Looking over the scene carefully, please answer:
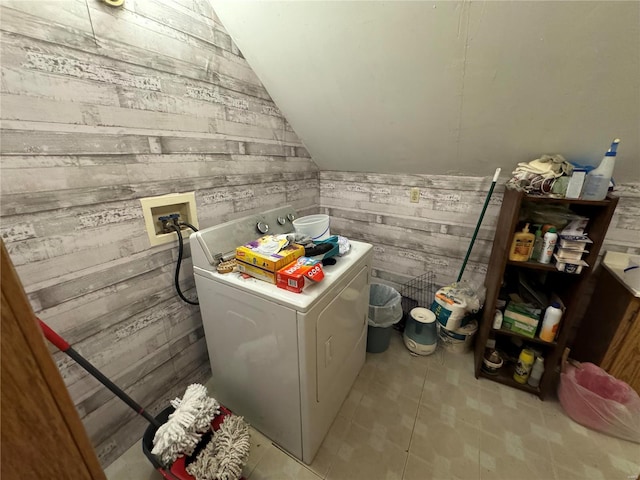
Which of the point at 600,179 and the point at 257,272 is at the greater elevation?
the point at 600,179

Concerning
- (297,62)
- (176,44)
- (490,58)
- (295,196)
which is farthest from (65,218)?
(490,58)

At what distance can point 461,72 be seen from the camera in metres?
1.15

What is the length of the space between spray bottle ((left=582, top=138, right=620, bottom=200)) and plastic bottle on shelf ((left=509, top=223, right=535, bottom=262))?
0.88 feet

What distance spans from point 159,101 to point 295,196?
3.54 feet

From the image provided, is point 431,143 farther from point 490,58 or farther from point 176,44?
point 176,44

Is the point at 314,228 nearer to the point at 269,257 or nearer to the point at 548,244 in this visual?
the point at 269,257

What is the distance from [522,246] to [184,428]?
5.90 feet

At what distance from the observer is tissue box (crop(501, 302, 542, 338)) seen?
4.88 feet

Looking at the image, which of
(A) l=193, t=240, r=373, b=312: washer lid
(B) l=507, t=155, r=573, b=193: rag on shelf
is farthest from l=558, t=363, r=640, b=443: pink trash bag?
(A) l=193, t=240, r=373, b=312: washer lid

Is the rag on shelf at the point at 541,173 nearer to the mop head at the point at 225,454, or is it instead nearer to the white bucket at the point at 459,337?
the white bucket at the point at 459,337

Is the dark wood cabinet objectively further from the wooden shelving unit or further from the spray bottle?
the spray bottle

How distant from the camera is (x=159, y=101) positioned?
112 centimetres

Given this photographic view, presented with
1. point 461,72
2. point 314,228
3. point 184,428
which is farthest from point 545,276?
point 184,428

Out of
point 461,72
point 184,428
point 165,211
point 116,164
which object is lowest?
point 184,428
